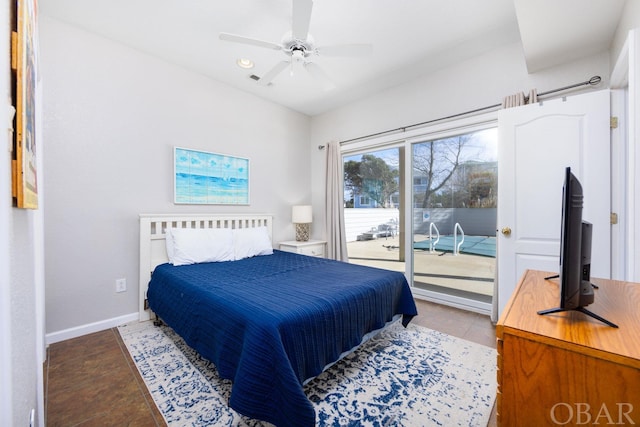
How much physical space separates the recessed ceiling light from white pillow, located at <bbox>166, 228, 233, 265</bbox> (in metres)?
1.94

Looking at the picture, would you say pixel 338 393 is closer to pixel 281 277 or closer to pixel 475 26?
pixel 281 277

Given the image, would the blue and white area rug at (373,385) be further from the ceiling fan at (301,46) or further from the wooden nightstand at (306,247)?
the ceiling fan at (301,46)

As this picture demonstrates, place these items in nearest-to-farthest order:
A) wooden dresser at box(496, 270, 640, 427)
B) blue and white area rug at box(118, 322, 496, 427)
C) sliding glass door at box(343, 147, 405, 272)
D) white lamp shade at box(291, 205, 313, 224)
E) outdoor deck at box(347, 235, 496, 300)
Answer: wooden dresser at box(496, 270, 640, 427), blue and white area rug at box(118, 322, 496, 427), outdoor deck at box(347, 235, 496, 300), sliding glass door at box(343, 147, 405, 272), white lamp shade at box(291, 205, 313, 224)

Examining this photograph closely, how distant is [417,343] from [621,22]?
2814mm

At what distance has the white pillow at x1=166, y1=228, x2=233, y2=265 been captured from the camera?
2715 mm

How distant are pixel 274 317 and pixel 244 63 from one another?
2.86m

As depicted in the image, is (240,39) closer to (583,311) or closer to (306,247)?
(583,311)

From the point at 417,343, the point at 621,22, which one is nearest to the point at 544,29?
the point at 621,22

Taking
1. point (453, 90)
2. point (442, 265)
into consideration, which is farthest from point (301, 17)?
point (442, 265)

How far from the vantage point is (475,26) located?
7.85 ft

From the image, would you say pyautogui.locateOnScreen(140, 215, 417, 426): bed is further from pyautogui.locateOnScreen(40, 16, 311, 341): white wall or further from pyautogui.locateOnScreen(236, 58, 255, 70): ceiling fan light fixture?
pyautogui.locateOnScreen(236, 58, 255, 70): ceiling fan light fixture

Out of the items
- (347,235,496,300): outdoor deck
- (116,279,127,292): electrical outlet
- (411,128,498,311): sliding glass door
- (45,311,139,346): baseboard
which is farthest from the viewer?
(347,235,496,300): outdoor deck

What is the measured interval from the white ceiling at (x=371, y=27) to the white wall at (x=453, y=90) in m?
0.11

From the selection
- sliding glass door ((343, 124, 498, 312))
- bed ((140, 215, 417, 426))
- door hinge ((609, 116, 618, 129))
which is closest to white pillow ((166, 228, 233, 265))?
bed ((140, 215, 417, 426))
